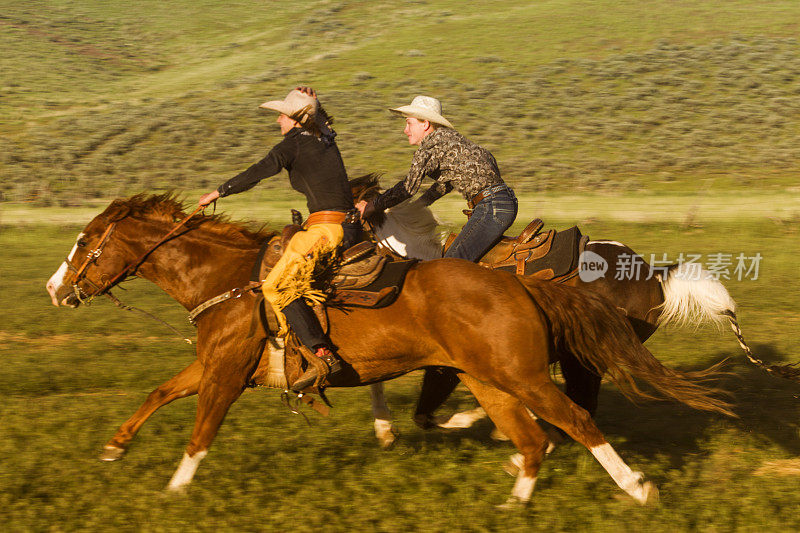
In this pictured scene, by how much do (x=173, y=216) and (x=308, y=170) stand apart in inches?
48.4

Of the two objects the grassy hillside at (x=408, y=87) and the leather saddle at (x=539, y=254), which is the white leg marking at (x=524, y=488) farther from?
the grassy hillside at (x=408, y=87)

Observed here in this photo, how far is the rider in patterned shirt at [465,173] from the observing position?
6.96 meters

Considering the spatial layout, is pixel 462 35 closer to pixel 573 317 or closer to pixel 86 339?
pixel 86 339

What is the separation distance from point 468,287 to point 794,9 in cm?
5987

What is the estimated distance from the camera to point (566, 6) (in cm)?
6375

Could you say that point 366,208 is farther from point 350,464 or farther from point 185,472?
point 185,472

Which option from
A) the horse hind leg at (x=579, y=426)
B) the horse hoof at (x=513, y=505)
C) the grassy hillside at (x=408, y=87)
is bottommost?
the grassy hillside at (x=408, y=87)

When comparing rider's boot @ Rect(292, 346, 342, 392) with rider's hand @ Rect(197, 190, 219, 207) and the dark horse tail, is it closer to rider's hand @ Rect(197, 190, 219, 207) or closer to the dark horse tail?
rider's hand @ Rect(197, 190, 219, 207)

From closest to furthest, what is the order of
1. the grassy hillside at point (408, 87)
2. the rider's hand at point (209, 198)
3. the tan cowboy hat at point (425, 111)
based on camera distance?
the rider's hand at point (209, 198)
the tan cowboy hat at point (425, 111)
the grassy hillside at point (408, 87)

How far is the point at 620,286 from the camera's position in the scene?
7113 mm

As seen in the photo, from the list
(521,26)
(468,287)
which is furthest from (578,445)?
(521,26)

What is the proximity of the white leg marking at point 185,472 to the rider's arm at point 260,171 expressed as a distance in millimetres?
1835

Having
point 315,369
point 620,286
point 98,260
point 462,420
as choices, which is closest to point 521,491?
point 315,369

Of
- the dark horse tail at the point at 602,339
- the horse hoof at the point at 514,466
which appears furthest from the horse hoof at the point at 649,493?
the horse hoof at the point at 514,466
